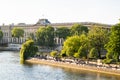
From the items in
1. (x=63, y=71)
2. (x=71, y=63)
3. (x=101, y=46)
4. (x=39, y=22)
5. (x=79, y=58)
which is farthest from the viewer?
(x=39, y=22)

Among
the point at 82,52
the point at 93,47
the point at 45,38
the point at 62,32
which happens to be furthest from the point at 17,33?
the point at 82,52

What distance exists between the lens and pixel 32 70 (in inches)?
3120

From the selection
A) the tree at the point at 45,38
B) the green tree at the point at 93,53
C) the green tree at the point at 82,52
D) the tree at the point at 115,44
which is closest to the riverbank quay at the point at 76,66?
the tree at the point at 115,44

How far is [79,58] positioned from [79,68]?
10.2m

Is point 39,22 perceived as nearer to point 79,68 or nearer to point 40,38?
point 40,38

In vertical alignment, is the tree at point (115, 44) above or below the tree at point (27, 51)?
above

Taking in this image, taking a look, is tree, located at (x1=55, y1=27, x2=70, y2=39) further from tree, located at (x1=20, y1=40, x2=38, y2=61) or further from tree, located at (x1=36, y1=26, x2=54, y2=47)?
tree, located at (x1=20, y1=40, x2=38, y2=61)

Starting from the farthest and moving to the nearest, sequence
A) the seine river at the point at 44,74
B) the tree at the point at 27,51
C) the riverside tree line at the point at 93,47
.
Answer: the tree at the point at 27,51 → the riverside tree line at the point at 93,47 → the seine river at the point at 44,74

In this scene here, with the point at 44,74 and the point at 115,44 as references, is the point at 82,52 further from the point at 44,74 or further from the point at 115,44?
the point at 44,74

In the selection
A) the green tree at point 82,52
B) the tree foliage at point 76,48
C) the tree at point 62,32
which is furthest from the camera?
the tree at point 62,32

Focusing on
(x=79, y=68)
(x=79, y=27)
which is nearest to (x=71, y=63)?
(x=79, y=68)

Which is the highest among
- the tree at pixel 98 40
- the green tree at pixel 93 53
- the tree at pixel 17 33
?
the tree at pixel 98 40

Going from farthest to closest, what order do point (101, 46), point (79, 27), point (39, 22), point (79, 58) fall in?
point (39, 22) → point (79, 27) → point (101, 46) → point (79, 58)

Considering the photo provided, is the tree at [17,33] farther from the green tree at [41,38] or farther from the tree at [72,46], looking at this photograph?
the tree at [72,46]
